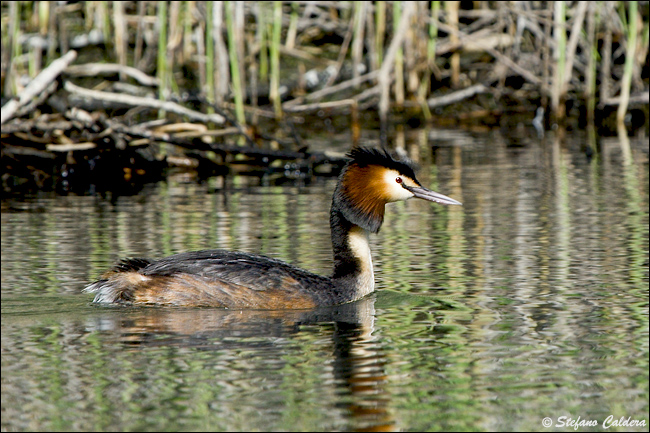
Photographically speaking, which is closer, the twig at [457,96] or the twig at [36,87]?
the twig at [36,87]

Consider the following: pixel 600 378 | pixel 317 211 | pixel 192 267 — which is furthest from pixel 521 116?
pixel 600 378

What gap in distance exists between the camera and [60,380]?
4484mm

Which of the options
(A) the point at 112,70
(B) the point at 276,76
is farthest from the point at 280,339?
(B) the point at 276,76

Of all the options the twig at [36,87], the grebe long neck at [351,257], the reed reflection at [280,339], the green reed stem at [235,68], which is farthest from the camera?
the green reed stem at [235,68]

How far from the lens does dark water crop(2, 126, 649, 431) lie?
13.5ft

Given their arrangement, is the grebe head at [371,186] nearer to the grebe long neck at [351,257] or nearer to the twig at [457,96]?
the grebe long neck at [351,257]

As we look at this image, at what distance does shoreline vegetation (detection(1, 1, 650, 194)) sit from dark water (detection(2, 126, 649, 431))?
4.17 ft

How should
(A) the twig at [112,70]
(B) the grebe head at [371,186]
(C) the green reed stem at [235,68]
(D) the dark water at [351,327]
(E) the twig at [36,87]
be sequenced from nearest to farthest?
(D) the dark water at [351,327], (B) the grebe head at [371,186], (E) the twig at [36,87], (C) the green reed stem at [235,68], (A) the twig at [112,70]

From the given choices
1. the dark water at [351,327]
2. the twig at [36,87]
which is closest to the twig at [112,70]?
the twig at [36,87]

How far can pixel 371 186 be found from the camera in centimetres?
645

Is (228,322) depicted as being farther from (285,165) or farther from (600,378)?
(285,165)

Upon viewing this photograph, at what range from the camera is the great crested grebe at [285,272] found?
6.00 meters

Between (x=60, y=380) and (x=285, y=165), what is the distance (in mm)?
7334

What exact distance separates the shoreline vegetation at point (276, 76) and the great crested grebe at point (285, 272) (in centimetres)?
439
